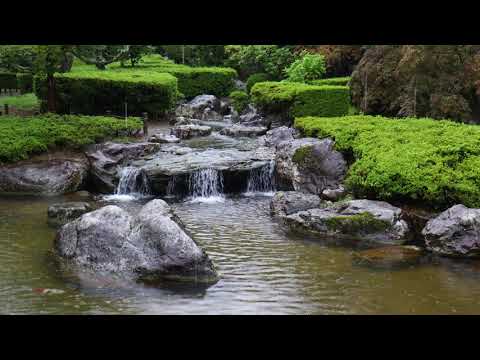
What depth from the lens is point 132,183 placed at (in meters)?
18.9

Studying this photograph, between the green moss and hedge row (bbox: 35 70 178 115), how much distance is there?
1775cm

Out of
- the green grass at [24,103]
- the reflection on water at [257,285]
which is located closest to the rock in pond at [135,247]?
the reflection on water at [257,285]

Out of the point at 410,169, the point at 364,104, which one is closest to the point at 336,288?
the point at 410,169

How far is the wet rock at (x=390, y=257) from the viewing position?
11883 mm

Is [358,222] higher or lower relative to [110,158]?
lower

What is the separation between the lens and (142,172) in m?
18.9

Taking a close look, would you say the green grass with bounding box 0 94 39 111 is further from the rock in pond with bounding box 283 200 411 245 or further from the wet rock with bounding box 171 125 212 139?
the rock in pond with bounding box 283 200 411 245

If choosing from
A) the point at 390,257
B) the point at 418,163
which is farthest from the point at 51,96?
the point at 390,257

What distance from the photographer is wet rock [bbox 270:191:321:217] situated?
15.5 meters

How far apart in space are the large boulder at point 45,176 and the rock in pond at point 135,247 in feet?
21.2

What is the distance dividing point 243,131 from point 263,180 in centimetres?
781

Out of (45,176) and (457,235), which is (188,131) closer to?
(45,176)
